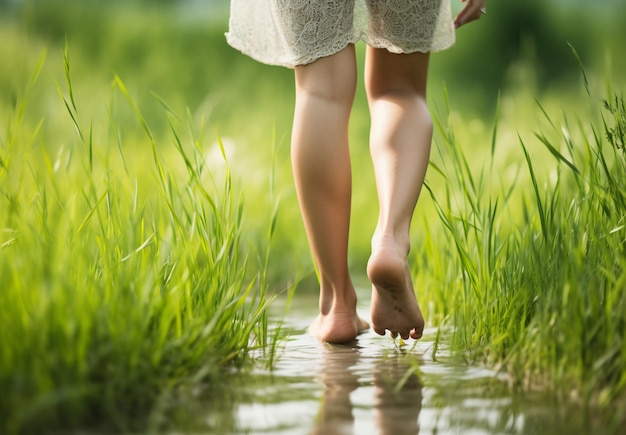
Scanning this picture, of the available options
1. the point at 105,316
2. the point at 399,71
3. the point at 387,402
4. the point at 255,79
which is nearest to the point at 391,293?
the point at 387,402

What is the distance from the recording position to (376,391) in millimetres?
1697

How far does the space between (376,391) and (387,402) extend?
9cm

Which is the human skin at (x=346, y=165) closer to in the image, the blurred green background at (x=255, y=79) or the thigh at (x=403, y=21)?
the thigh at (x=403, y=21)

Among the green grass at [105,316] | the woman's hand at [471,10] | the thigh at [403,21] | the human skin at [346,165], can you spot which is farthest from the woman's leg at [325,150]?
the woman's hand at [471,10]

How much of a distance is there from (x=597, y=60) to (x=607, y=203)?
592 cm

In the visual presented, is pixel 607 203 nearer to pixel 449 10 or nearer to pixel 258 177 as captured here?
pixel 449 10

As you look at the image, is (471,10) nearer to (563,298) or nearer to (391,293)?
(391,293)

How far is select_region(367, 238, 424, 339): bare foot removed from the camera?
79.4 inches

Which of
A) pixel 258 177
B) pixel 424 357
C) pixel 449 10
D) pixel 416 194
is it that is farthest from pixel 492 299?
pixel 258 177

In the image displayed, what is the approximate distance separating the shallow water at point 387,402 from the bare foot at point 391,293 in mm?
77

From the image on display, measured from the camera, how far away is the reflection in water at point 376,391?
146 centimetres

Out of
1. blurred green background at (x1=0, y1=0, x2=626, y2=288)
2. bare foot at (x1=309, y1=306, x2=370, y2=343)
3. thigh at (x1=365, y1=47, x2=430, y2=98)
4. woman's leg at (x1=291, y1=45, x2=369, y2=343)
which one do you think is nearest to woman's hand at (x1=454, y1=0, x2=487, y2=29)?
thigh at (x1=365, y1=47, x2=430, y2=98)

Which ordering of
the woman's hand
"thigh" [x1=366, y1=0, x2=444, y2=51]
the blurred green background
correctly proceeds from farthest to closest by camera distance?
the blurred green background → the woman's hand → "thigh" [x1=366, y1=0, x2=444, y2=51]

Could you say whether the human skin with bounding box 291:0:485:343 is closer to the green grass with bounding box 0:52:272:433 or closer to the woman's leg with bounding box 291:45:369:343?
the woman's leg with bounding box 291:45:369:343
